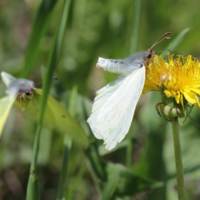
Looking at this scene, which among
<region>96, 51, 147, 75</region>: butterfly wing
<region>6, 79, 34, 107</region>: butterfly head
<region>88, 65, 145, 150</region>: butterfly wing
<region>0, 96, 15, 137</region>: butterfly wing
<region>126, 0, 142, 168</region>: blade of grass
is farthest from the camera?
<region>126, 0, 142, 168</region>: blade of grass

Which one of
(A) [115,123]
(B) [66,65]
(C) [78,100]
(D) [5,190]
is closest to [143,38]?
(B) [66,65]

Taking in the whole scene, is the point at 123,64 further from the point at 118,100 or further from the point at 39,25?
the point at 39,25

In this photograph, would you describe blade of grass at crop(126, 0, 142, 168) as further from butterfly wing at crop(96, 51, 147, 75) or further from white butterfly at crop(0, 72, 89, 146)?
butterfly wing at crop(96, 51, 147, 75)

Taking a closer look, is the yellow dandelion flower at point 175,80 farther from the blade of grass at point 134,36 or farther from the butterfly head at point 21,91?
the butterfly head at point 21,91

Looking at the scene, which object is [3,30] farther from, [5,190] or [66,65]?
[5,190]

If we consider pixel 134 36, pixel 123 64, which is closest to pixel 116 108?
pixel 123 64

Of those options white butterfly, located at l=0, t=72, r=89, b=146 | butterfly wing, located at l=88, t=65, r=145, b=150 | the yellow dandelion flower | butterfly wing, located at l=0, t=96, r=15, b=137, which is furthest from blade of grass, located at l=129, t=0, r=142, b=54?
butterfly wing, located at l=0, t=96, r=15, b=137

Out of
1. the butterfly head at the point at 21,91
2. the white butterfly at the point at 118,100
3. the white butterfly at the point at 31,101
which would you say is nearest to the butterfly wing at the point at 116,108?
the white butterfly at the point at 118,100
